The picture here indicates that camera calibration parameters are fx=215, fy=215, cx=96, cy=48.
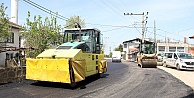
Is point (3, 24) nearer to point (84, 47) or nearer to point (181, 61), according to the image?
point (84, 47)

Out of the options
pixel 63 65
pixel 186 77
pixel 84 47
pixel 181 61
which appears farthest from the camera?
pixel 181 61

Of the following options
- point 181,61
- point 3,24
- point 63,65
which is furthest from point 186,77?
point 3,24

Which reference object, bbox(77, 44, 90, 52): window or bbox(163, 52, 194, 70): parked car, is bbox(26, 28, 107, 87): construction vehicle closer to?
bbox(77, 44, 90, 52): window

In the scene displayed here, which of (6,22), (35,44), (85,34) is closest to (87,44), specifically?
(85,34)

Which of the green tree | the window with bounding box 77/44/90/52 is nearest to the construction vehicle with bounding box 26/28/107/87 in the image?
the window with bounding box 77/44/90/52

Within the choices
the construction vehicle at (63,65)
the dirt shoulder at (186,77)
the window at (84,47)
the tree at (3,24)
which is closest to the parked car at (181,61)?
the dirt shoulder at (186,77)

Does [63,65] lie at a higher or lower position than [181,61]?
higher

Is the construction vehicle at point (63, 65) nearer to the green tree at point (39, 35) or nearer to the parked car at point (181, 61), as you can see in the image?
the green tree at point (39, 35)

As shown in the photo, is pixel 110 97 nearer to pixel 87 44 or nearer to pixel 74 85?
pixel 74 85

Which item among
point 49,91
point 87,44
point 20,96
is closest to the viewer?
point 20,96

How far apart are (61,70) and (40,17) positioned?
332 inches

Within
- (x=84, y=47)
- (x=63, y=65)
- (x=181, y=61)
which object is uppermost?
(x=84, y=47)

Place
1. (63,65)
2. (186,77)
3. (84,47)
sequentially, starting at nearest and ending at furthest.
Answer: (63,65)
(84,47)
(186,77)

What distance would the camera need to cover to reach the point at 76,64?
28.9 feet
